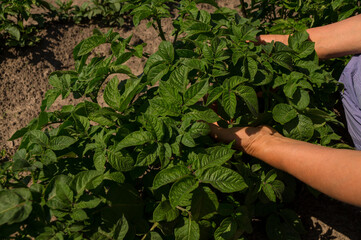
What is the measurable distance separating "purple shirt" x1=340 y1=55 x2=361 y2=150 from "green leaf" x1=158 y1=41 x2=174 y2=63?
0.94 m

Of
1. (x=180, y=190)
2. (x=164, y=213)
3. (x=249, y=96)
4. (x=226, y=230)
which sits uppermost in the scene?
(x=249, y=96)

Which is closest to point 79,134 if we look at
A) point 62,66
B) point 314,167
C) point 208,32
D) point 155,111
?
point 155,111

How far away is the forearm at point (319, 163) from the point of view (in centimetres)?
101

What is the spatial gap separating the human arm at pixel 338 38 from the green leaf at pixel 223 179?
3.13 ft

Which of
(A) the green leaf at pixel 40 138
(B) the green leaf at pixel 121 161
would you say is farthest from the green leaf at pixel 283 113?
(A) the green leaf at pixel 40 138

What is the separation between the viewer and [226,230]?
1310 mm

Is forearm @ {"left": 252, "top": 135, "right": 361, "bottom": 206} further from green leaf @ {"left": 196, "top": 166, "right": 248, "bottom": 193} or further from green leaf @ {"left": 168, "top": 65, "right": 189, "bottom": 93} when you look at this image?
green leaf @ {"left": 168, "top": 65, "right": 189, "bottom": 93}

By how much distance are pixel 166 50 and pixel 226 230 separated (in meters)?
0.82

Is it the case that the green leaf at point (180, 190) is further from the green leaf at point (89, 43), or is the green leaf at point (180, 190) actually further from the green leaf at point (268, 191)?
the green leaf at point (89, 43)

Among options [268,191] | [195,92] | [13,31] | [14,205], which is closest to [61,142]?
[14,205]

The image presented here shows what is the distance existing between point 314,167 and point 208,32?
76cm

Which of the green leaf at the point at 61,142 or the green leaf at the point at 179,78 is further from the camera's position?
the green leaf at the point at 179,78

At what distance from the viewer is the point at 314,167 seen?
3.70 feet

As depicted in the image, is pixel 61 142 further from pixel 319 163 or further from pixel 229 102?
pixel 319 163
